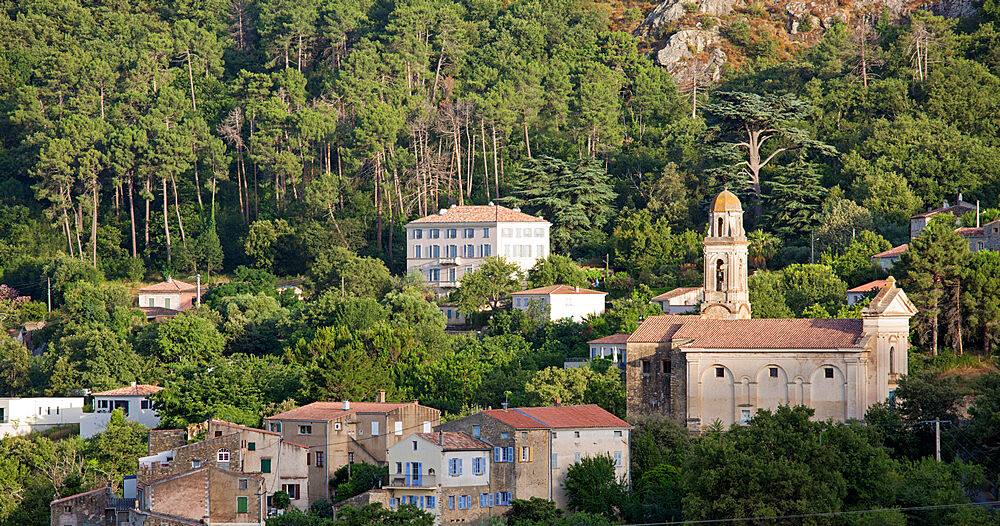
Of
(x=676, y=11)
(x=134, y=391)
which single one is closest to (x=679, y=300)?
(x=134, y=391)

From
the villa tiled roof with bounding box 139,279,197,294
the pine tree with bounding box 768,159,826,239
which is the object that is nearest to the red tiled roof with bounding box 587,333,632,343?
the pine tree with bounding box 768,159,826,239

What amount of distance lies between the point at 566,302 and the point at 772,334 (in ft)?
84.2

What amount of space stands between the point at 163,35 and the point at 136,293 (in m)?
30.1

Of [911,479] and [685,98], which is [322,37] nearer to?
[685,98]

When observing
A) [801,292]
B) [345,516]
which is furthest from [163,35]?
[345,516]

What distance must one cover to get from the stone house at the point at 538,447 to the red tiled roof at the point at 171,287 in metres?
45.3

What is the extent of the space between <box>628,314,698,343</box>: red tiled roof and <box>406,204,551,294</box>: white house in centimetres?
3188

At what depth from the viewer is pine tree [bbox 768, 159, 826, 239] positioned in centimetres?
9869

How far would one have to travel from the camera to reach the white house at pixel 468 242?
4097 inches

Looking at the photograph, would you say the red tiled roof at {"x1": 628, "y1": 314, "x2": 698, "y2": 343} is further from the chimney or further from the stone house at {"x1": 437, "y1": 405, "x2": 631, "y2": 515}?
the chimney

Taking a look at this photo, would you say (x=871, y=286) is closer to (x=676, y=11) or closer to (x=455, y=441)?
(x=455, y=441)

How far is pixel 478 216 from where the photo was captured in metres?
106

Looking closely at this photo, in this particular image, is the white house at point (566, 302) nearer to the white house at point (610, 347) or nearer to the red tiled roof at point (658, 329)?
the white house at point (610, 347)

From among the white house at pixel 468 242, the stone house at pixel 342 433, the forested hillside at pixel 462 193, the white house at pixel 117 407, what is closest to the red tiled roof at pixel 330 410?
the stone house at pixel 342 433
